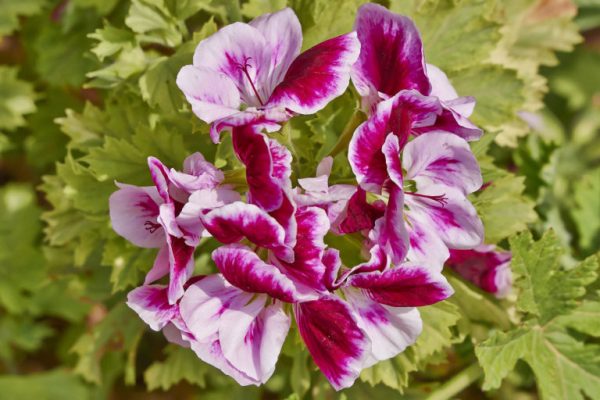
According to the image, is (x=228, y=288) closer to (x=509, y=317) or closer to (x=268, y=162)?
(x=268, y=162)

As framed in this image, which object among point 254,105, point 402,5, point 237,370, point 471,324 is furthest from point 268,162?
point 471,324

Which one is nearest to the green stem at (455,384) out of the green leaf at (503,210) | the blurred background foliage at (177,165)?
the blurred background foliage at (177,165)

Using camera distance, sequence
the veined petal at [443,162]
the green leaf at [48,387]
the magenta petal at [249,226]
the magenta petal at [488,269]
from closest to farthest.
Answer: the magenta petal at [249,226] < the veined petal at [443,162] < the magenta petal at [488,269] < the green leaf at [48,387]

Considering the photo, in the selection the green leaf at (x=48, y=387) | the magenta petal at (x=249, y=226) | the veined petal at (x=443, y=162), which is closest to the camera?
the magenta petal at (x=249, y=226)

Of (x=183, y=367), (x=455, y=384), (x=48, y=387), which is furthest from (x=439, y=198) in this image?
(x=48, y=387)

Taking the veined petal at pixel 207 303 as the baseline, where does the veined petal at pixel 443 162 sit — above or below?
above

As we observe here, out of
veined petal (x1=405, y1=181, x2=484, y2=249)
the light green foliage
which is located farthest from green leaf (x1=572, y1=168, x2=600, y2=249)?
veined petal (x1=405, y1=181, x2=484, y2=249)

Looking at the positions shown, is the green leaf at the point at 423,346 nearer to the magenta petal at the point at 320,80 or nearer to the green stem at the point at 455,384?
the green stem at the point at 455,384
